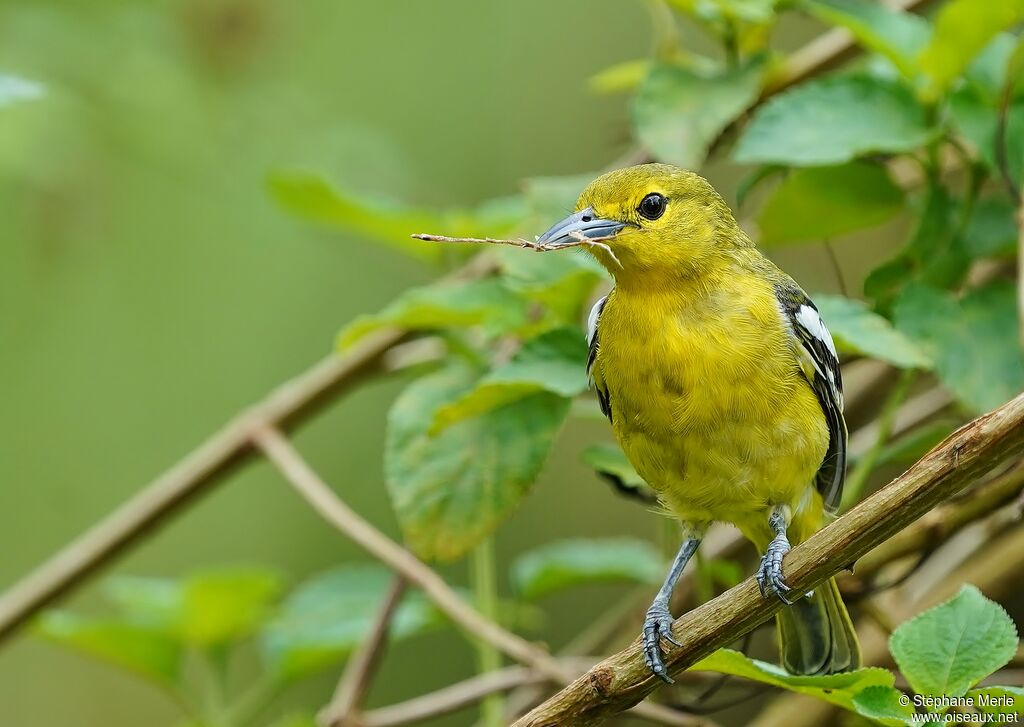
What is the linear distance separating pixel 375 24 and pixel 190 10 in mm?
2995

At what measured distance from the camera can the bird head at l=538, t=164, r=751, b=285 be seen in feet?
9.49

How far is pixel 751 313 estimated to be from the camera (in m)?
2.79

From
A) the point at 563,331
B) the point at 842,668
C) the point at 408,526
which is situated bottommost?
the point at 842,668

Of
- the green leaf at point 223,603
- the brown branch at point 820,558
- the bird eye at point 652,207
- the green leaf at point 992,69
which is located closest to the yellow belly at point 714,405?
the bird eye at point 652,207

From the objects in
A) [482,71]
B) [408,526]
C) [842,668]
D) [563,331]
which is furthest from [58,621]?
[482,71]

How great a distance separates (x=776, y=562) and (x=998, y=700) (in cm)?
42

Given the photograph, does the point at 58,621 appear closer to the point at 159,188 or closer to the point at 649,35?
the point at 159,188

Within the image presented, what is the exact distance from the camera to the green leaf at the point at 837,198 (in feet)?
10.1

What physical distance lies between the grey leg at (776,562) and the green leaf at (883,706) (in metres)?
0.21

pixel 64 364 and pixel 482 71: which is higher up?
pixel 482 71

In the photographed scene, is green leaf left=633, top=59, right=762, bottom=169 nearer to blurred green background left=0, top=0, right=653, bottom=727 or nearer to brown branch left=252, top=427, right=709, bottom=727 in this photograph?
brown branch left=252, top=427, right=709, bottom=727

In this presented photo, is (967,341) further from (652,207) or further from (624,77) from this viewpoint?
(624,77)

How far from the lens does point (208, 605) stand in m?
3.60

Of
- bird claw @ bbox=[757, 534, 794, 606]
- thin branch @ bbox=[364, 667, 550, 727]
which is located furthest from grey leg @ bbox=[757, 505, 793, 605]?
thin branch @ bbox=[364, 667, 550, 727]
